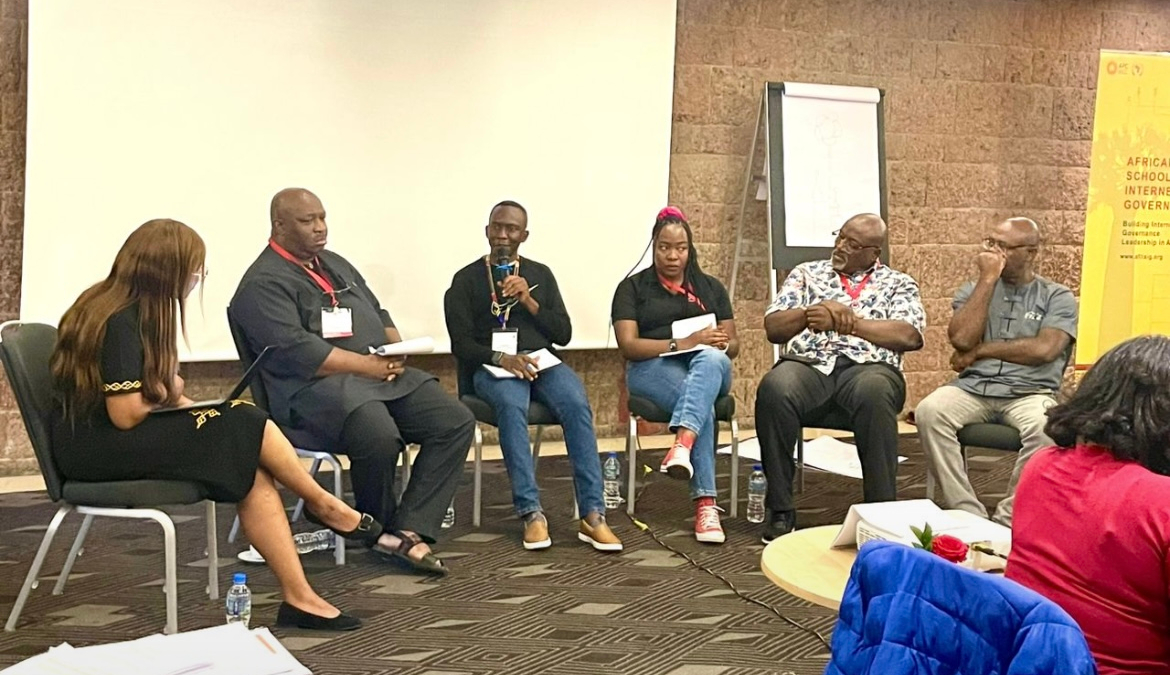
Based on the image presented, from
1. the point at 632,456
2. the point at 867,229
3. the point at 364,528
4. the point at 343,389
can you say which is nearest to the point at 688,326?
the point at 632,456

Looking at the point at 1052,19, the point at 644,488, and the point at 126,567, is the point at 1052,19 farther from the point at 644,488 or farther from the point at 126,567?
the point at 126,567

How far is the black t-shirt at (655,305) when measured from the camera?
4777 mm

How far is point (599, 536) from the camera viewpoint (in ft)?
14.1

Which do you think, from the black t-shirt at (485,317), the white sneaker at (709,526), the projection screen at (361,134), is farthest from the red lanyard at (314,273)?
the white sneaker at (709,526)

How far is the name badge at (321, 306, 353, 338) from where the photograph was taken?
4098mm

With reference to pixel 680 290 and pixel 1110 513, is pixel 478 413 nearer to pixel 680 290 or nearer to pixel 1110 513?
pixel 680 290

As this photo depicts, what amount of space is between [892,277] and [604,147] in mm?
1638

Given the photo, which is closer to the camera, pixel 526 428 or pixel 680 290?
pixel 526 428

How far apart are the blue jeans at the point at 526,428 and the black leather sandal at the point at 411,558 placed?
483 millimetres

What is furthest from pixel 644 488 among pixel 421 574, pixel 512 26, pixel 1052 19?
pixel 1052 19

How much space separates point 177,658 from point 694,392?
2.29 m

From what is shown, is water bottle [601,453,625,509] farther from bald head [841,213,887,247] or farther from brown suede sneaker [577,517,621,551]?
bald head [841,213,887,247]

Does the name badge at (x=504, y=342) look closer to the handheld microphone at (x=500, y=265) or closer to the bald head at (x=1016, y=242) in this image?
the handheld microphone at (x=500, y=265)

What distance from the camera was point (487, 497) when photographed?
4.98m
